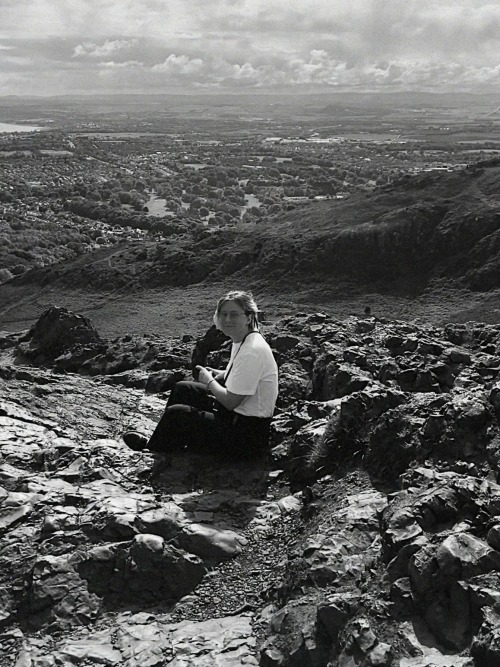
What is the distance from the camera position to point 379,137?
188 m

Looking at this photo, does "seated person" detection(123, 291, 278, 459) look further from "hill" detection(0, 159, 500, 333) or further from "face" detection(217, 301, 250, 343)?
"hill" detection(0, 159, 500, 333)

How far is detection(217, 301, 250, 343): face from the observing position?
6.71m

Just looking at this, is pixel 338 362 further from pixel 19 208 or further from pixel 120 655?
pixel 19 208

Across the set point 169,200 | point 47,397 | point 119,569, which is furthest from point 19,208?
point 119,569

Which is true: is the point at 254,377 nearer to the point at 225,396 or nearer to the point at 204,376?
the point at 225,396

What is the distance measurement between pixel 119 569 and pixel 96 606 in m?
0.35

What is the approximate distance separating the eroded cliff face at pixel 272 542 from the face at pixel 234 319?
1525 millimetres

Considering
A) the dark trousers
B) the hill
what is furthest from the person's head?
the hill

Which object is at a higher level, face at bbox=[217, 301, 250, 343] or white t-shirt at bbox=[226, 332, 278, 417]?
face at bbox=[217, 301, 250, 343]

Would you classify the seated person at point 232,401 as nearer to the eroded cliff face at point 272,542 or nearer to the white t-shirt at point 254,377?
the white t-shirt at point 254,377

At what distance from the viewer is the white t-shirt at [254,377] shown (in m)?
6.62

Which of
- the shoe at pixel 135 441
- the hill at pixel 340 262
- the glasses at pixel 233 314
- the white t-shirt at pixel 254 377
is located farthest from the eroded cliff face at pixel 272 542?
the hill at pixel 340 262

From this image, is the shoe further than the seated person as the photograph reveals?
Yes

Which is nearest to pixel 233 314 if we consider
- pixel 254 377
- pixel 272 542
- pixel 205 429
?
pixel 254 377
